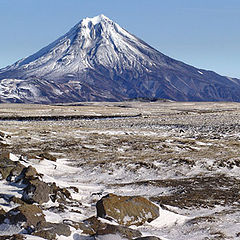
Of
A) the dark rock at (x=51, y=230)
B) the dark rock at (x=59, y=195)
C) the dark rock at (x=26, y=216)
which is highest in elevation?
the dark rock at (x=26, y=216)

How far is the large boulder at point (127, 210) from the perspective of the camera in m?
10.3

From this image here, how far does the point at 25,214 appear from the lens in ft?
30.0

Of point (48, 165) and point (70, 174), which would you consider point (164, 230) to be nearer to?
point (70, 174)

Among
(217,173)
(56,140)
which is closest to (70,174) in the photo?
(217,173)

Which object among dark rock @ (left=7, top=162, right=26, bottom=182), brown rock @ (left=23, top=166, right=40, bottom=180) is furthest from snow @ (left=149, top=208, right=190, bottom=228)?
dark rock @ (left=7, top=162, right=26, bottom=182)

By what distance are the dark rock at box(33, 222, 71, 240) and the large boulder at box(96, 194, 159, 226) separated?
167cm

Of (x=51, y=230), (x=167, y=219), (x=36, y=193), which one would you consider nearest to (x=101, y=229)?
(x=51, y=230)

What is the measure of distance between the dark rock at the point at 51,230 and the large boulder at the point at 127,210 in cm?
167

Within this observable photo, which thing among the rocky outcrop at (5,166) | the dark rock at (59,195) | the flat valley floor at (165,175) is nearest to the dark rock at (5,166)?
the rocky outcrop at (5,166)

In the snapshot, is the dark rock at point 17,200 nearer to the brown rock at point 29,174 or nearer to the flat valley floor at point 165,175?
the flat valley floor at point 165,175

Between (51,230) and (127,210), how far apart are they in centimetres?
274

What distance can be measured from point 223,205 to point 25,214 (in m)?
6.97

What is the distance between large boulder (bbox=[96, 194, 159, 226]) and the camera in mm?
10320

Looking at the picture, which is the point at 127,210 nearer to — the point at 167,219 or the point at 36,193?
the point at 167,219
